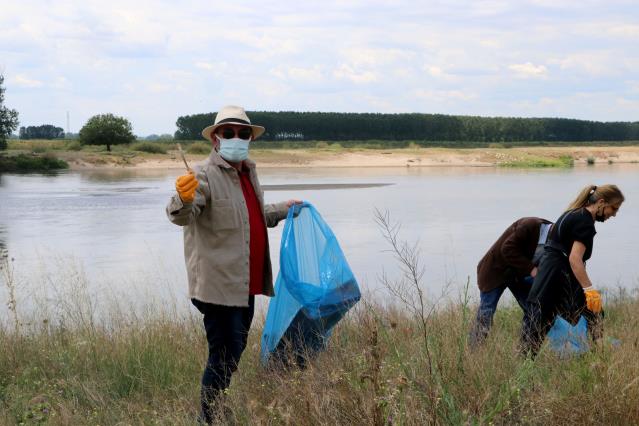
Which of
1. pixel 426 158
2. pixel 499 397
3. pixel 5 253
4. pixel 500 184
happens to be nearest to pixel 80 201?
pixel 5 253

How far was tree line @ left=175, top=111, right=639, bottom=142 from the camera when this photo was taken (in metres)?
82.7

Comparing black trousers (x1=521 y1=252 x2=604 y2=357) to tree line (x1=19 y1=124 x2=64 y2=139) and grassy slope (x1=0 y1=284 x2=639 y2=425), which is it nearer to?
grassy slope (x1=0 y1=284 x2=639 y2=425)

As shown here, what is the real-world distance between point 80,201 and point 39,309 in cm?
1923

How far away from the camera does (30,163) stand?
51.5 m

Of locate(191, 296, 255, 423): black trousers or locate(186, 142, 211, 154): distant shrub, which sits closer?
locate(191, 296, 255, 423): black trousers

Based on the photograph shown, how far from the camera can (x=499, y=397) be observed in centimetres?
341

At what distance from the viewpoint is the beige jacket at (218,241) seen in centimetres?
397

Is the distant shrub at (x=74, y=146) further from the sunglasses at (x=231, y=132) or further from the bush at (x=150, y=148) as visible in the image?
the sunglasses at (x=231, y=132)

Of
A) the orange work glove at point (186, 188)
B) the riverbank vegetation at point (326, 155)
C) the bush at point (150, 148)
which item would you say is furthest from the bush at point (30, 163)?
the orange work glove at point (186, 188)

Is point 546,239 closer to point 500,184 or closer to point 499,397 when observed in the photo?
point 499,397

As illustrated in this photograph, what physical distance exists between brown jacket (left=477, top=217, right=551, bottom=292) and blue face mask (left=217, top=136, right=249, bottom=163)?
1994mm

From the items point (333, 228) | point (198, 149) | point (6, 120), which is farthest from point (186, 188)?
point (198, 149)

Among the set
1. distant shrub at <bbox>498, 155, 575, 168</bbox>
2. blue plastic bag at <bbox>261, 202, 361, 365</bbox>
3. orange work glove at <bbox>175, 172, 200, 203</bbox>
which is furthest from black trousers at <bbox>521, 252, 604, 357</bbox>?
distant shrub at <bbox>498, 155, 575, 168</bbox>

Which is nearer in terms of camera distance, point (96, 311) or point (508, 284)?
point (508, 284)
